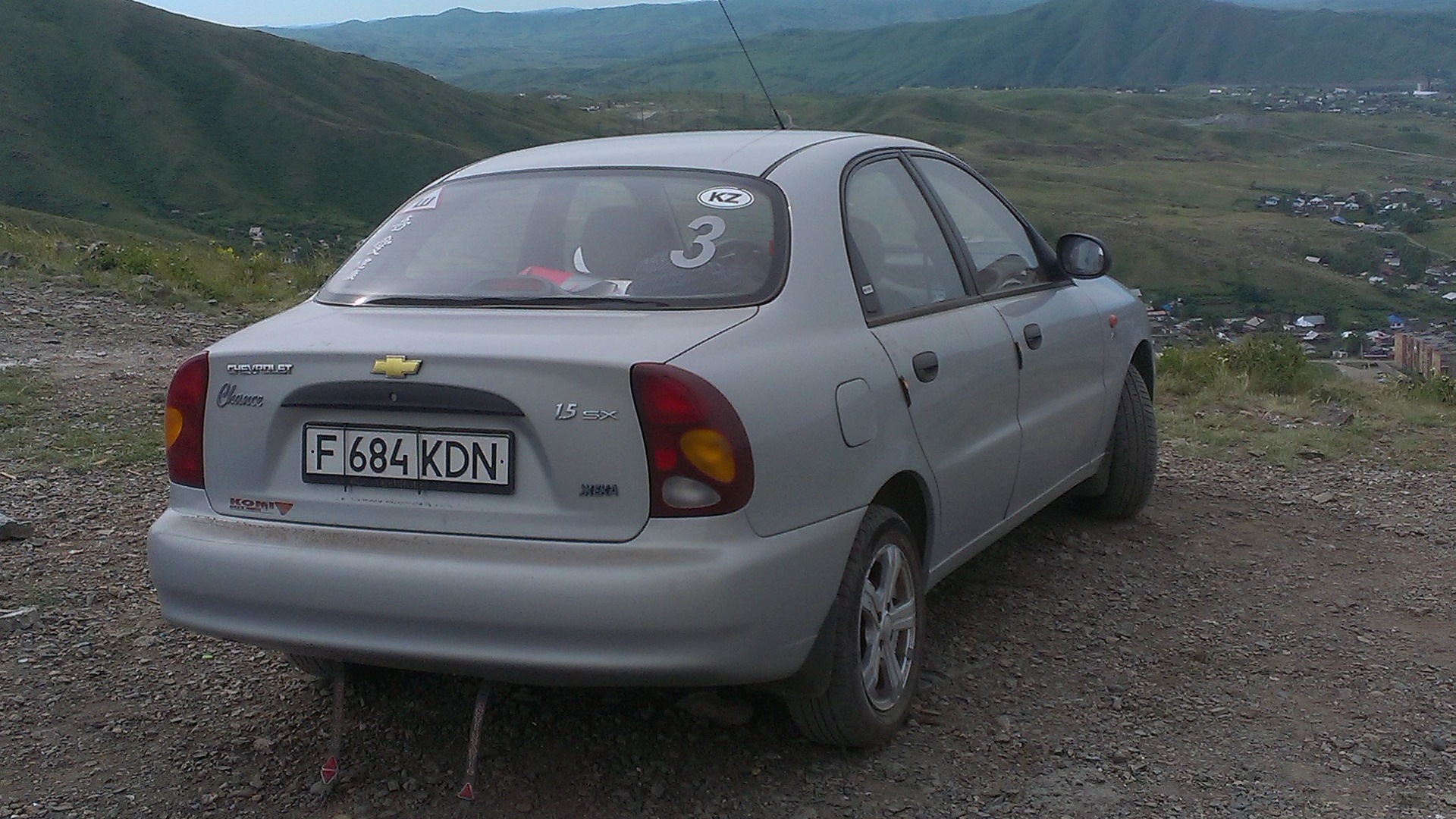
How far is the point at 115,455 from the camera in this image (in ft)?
19.4

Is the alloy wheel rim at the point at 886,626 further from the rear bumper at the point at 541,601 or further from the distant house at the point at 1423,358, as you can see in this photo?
the distant house at the point at 1423,358

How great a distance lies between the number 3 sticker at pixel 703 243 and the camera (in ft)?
10.4

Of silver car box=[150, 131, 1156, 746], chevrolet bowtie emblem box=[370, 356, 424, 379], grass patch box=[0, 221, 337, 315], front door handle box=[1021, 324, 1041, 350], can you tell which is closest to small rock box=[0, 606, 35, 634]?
silver car box=[150, 131, 1156, 746]

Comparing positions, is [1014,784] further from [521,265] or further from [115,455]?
[115,455]

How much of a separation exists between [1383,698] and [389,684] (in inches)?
105

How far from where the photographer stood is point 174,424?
3043 mm

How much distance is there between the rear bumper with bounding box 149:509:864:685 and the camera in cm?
262

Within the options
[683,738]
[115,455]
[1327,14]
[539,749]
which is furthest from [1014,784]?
[1327,14]

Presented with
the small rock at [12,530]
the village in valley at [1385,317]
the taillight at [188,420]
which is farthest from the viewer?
the village in valley at [1385,317]

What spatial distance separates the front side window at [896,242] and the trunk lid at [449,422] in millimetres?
598

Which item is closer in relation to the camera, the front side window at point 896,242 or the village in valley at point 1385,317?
the front side window at point 896,242

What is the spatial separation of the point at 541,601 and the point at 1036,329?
2.15 metres

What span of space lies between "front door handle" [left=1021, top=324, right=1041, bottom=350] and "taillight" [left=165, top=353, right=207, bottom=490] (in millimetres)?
2340

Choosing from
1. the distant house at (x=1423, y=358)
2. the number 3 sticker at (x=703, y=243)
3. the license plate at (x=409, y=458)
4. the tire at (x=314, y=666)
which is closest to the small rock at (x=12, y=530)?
the tire at (x=314, y=666)
